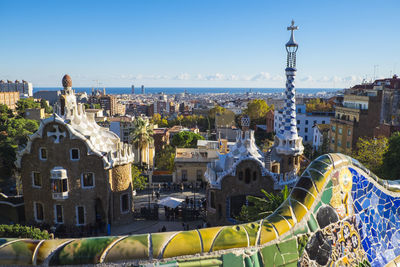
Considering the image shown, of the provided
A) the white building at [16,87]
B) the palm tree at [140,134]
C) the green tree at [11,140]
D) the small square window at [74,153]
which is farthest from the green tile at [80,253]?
the white building at [16,87]

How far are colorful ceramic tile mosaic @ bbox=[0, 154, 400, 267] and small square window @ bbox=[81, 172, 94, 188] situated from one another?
1724 centimetres

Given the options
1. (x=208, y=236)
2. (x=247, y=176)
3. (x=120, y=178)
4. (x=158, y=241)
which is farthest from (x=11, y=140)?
(x=208, y=236)

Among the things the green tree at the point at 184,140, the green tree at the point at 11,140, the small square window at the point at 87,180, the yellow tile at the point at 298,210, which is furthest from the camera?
the green tree at the point at 184,140

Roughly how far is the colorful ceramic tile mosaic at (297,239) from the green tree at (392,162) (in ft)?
56.9

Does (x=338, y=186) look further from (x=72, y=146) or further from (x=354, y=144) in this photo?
(x=354, y=144)

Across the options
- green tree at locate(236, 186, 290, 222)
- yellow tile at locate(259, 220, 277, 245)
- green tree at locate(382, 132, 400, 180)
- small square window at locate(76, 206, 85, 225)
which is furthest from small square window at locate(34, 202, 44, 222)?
green tree at locate(382, 132, 400, 180)

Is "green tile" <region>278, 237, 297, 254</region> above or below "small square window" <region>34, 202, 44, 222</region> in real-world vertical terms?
above

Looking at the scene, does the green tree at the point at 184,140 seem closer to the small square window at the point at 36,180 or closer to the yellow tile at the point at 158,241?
the small square window at the point at 36,180

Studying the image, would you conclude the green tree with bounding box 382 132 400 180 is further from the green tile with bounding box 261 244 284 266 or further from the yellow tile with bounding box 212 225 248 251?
the yellow tile with bounding box 212 225 248 251

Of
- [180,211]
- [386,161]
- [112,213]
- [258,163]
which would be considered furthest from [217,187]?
[386,161]

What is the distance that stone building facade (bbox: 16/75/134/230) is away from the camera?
878 inches

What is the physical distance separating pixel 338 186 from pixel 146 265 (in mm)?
5241

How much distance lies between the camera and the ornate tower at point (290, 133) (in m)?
23.5

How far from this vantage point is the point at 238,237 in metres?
6.86
